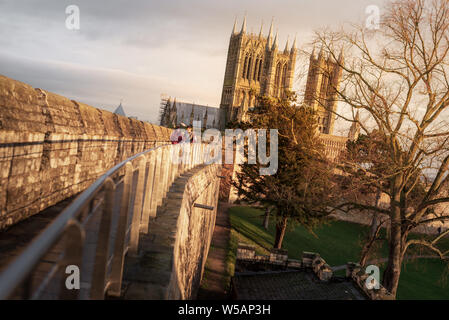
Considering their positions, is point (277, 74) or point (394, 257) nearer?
point (394, 257)

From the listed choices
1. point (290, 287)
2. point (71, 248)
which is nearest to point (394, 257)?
point (290, 287)

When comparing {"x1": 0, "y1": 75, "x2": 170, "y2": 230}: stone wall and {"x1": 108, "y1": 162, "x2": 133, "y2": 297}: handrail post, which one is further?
{"x1": 0, "y1": 75, "x2": 170, "y2": 230}: stone wall

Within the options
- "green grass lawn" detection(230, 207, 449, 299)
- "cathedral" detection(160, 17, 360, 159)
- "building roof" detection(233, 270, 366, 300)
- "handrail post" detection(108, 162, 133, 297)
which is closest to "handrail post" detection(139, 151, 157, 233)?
"handrail post" detection(108, 162, 133, 297)

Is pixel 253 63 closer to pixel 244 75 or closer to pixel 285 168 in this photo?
pixel 244 75

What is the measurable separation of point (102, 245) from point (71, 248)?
0.68 meters

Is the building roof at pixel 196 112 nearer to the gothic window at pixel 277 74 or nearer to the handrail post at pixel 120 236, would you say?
the gothic window at pixel 277 74

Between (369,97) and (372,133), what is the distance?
4.71 feet

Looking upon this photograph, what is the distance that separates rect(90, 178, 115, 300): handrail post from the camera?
1933 mm

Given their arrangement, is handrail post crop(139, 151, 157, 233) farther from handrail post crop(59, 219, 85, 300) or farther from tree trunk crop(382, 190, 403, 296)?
tree trunk crop(382, 190, 403, 296)

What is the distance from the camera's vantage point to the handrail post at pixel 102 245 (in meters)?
1.93

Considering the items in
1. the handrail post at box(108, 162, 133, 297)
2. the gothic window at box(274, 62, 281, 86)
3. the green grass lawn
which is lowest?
the green grass lawn

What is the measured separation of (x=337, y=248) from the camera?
2766 cm

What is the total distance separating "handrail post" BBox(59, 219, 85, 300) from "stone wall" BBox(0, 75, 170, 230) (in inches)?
130
